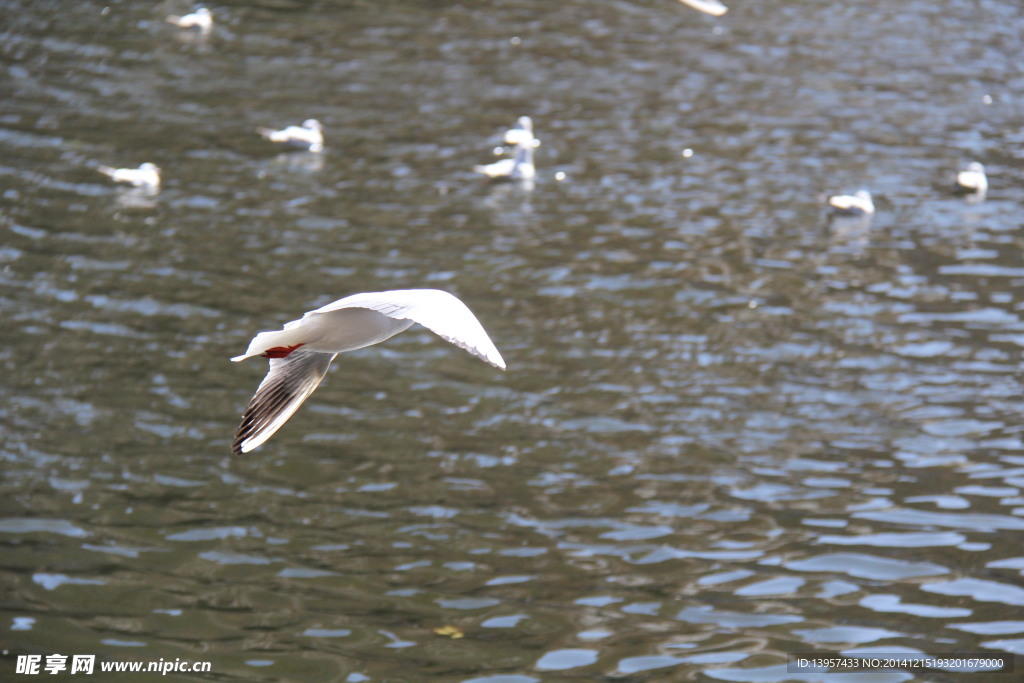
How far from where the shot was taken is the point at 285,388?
672 centimetres

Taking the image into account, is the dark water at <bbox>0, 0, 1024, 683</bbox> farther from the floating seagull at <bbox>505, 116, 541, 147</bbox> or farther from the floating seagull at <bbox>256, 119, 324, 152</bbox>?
the floating seagull at <bbox>505, 116, 541, 147</bbox>

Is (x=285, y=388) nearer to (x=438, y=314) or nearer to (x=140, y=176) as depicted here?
(x=438, y=314)

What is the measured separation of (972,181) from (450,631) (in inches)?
457

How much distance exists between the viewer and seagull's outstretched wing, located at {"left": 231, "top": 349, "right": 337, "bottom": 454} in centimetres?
653

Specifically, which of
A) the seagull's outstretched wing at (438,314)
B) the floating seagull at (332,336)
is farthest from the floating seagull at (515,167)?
the seagull's outstretched wing at (438,314)

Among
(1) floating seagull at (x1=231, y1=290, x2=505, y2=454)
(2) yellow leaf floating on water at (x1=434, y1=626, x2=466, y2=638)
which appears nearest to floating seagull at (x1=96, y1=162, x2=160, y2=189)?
(2) yellow leaf floating on water at (x1=434, y1=626, x2=466, y2=638)

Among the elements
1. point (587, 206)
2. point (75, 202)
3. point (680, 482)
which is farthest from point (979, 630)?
point (75, 202)

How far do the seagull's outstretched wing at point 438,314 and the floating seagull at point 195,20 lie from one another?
1819 centimetres

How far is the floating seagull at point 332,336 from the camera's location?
16.9 ft

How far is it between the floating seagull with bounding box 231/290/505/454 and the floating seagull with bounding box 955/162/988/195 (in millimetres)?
12536

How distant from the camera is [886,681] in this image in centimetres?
782

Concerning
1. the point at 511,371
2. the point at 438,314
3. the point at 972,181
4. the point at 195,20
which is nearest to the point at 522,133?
the point at 972,181

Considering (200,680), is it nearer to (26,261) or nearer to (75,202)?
(26,261)

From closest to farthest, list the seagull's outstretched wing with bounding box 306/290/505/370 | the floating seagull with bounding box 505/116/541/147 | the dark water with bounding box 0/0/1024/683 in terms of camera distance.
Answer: the seagull's outstretched wing with bounding box 306/290/505/370, the dark water with bounding box 0/0/1024/683, the floating seagull with bounding box 505/116/541/147
